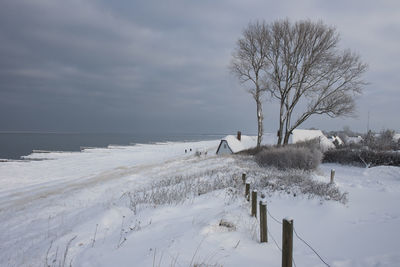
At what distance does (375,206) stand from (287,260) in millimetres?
7433

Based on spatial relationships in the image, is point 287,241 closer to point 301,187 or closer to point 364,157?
point 301,187

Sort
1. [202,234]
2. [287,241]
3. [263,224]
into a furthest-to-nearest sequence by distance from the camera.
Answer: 1. [202,234]
2. [263,224]
3. [287,241]

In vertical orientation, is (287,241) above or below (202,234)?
above

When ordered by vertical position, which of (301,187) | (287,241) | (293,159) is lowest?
(301,187)

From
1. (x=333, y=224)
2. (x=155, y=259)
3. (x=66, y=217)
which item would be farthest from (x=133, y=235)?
(x=333, y=224)

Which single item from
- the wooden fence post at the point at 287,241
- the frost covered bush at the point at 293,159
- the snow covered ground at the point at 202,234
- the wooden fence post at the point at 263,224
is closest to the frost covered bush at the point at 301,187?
the snow covered ground at the point at 202,234

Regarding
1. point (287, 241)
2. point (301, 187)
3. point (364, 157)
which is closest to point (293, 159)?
point (301, 187)

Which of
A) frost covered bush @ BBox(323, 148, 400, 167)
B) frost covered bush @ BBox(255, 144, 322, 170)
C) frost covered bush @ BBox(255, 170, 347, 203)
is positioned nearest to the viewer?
frost covered bush @ BBox(255, 170, 347, 203)

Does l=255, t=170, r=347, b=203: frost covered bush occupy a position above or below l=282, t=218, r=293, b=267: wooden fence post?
below

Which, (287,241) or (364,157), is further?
(364,157)

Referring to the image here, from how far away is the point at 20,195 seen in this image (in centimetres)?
1311

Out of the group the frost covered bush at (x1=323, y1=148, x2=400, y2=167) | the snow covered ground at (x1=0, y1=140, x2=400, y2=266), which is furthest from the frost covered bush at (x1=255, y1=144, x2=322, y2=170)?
the frost covered bush at (x1=323, y1=148, x2=400, y2=167)

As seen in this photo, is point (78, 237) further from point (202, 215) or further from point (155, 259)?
point (202, 215)

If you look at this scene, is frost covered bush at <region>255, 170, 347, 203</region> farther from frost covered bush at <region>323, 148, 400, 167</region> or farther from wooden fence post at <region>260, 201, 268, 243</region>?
frost covered bush at <region>323, 148, 400, 167</region>
